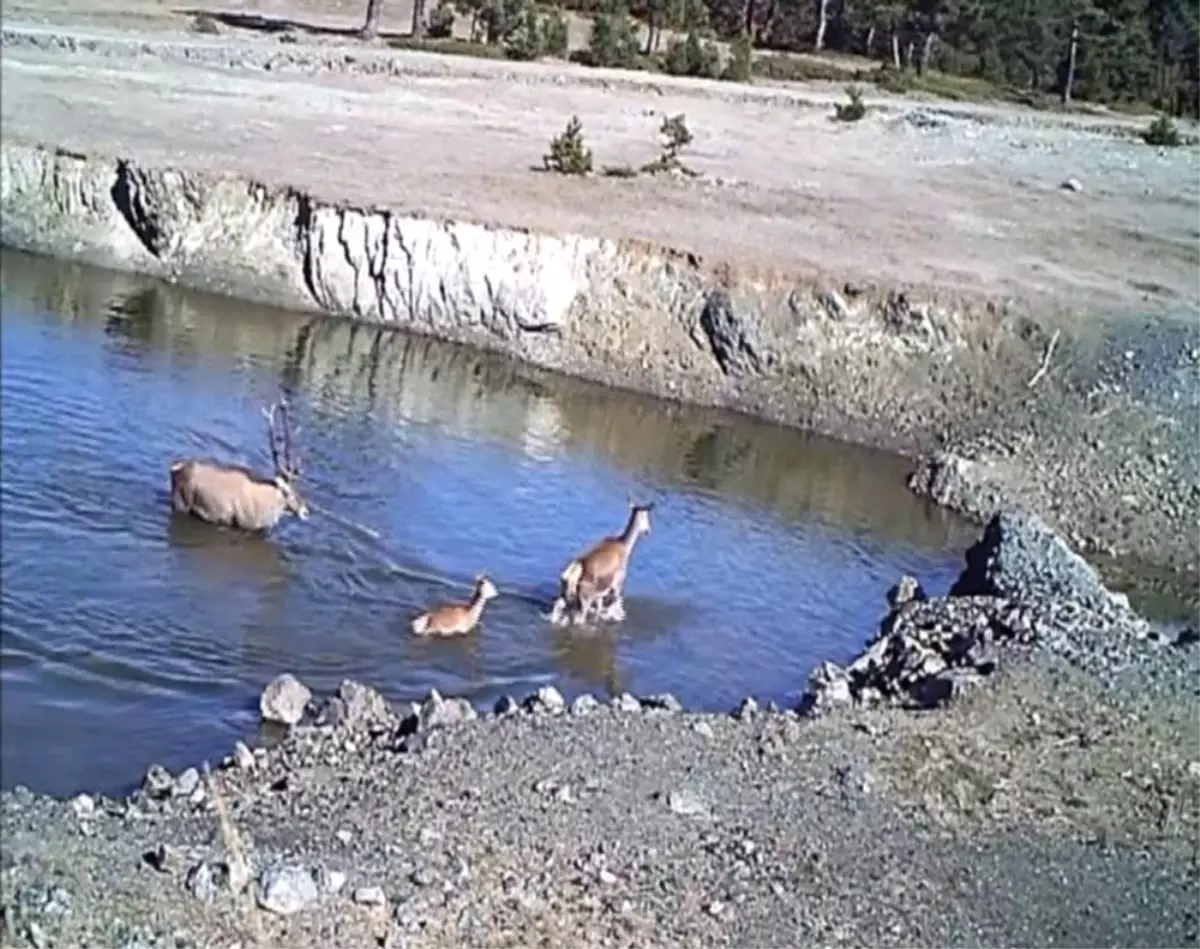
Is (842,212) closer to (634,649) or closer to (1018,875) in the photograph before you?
(634,649)

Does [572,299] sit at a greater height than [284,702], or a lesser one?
greater

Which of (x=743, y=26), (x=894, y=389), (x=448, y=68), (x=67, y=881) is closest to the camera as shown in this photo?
(x=67, y=881)

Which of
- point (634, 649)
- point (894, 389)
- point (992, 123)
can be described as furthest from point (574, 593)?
point (894, 389)

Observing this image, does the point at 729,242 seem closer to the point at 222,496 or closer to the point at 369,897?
the point at 222,496

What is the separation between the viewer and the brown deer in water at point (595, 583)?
33.1 feet

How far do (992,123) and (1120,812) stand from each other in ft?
16.6

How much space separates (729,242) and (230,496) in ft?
22.9

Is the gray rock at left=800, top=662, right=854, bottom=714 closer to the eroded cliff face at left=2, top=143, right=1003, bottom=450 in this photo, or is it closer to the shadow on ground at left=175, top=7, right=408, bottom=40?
the shadow on ground at left=175, top=7, right=408, bottom=40

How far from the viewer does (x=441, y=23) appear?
38.0ft

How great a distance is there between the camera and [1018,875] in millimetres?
7273

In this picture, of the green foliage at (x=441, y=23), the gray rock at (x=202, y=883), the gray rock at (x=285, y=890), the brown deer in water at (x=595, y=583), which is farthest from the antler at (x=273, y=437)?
the gray rock at (x=202, y=883)

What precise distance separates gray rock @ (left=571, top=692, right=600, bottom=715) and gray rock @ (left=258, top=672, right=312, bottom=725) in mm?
1044

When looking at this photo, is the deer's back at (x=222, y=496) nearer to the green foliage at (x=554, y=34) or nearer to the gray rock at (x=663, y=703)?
the gray rock at (x=663, y=703)

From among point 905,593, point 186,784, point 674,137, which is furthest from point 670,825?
point 674,137
